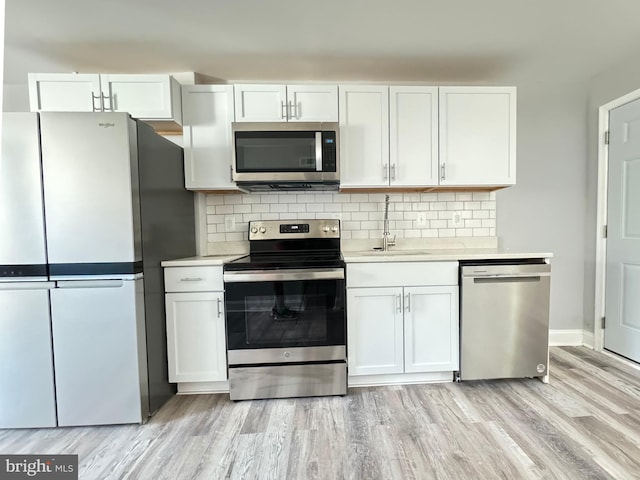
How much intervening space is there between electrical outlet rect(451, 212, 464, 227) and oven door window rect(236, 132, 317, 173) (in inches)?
52.3

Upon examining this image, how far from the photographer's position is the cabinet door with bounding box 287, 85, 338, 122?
2.22 meters

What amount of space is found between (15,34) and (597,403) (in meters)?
4.27

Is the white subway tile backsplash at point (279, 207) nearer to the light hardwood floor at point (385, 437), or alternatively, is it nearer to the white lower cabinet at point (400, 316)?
the white lower cabinet at point (400, 316)

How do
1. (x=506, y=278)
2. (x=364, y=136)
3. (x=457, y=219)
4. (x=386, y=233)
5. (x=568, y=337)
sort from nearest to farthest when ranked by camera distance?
(x=506, y=278), (x=364, y=136), (x=386, y=233), (x=457, y=219), (x=568, y=337)

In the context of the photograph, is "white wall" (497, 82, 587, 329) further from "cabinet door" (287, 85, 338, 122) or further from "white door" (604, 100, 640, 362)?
"cabinet door" (287, 85, 338, 122)

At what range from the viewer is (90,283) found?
1660 mm

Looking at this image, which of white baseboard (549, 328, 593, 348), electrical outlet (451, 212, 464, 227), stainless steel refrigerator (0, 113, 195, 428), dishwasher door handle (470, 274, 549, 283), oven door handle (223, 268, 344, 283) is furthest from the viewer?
white baseboard (549, 328, 593, 348)

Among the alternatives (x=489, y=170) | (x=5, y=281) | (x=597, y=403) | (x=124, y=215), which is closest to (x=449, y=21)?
(x=489, y=170)

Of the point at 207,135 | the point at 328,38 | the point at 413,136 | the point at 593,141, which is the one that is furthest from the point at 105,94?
the point at 593,141

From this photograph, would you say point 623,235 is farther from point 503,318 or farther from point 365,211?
point 365,211

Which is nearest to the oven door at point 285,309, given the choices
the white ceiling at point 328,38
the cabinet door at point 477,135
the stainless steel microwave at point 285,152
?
the stainless steel microwave at point 285,152

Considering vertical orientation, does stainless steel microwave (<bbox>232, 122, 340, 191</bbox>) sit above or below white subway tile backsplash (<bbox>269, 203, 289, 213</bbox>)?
above

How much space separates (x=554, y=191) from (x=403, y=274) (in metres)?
1.75

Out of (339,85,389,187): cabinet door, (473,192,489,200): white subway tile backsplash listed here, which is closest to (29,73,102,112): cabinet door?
Answer: (339,85,389,187): cabinet door
